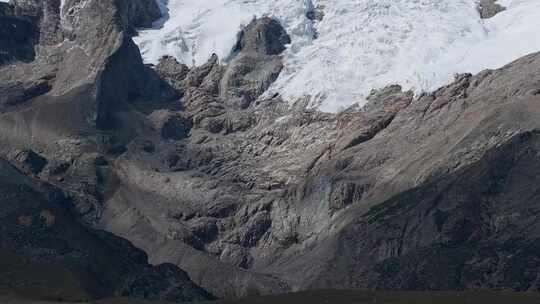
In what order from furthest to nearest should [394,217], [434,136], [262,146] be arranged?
[262,146] < [434,136] < [394,217]

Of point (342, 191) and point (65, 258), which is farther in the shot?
point (342, 191)

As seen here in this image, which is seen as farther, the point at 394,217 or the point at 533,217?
the point at 394,217

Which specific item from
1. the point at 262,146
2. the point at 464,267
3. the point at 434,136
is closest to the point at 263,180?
the point at 262,146

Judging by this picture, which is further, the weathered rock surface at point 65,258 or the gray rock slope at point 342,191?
the gray rock slope at point 342,191

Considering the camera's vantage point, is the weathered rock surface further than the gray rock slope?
No

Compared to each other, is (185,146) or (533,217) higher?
(533,217)

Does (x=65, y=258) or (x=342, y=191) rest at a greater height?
(x=65, y=258)

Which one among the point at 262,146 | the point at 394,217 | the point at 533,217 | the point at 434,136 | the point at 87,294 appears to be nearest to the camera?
the point at 87,294

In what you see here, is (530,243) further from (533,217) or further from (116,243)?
(116,243)
